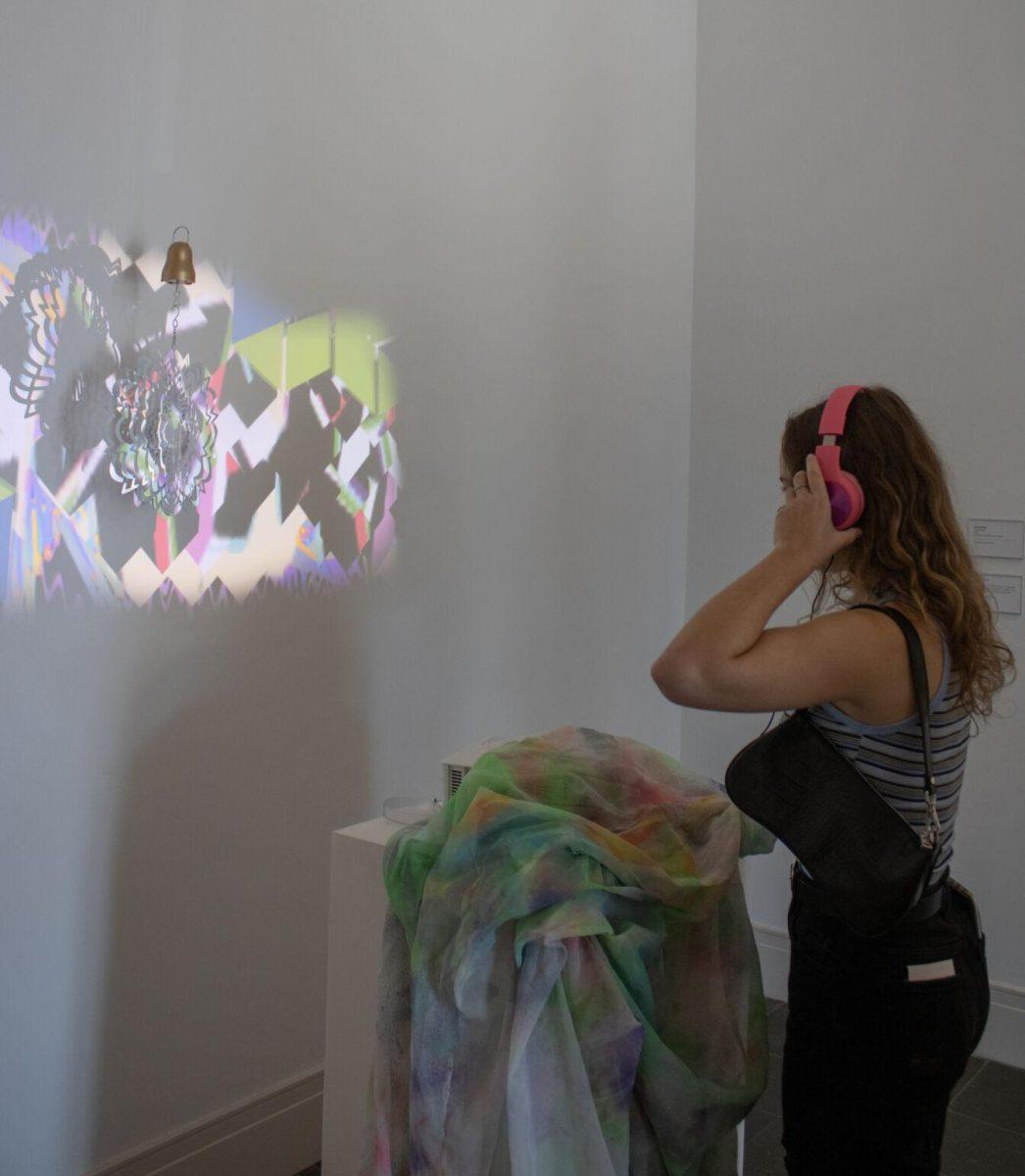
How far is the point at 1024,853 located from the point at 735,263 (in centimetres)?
200

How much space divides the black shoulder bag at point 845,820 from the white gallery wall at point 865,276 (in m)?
1.98

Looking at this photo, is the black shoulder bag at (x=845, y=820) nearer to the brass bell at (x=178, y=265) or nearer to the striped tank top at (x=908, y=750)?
the striped tank top at (x=908, y=750)

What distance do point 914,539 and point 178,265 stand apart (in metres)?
1.41

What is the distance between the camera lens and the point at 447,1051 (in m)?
1.63

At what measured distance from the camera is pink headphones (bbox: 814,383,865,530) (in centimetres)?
155

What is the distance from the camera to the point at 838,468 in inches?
61.8

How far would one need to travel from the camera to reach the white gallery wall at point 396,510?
2158mm

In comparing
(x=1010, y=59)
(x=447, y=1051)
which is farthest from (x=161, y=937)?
(x=1010, y=59)

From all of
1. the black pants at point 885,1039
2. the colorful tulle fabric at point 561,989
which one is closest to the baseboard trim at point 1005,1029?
the colorful tulle fabric at point 561,989

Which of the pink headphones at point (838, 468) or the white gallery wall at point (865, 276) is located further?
the white gallery wall at point (865, 276)

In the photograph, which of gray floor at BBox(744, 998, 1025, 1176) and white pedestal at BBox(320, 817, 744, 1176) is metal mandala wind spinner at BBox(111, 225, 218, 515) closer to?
white pedestal at BBox(320, 817, 744, 1176)

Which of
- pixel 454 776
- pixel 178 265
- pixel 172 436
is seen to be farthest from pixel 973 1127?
pixel 178 265

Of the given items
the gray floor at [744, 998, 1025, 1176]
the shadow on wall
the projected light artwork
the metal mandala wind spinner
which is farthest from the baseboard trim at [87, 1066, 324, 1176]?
the metal mandala wind spinner

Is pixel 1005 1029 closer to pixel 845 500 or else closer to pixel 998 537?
pixel 998 537
